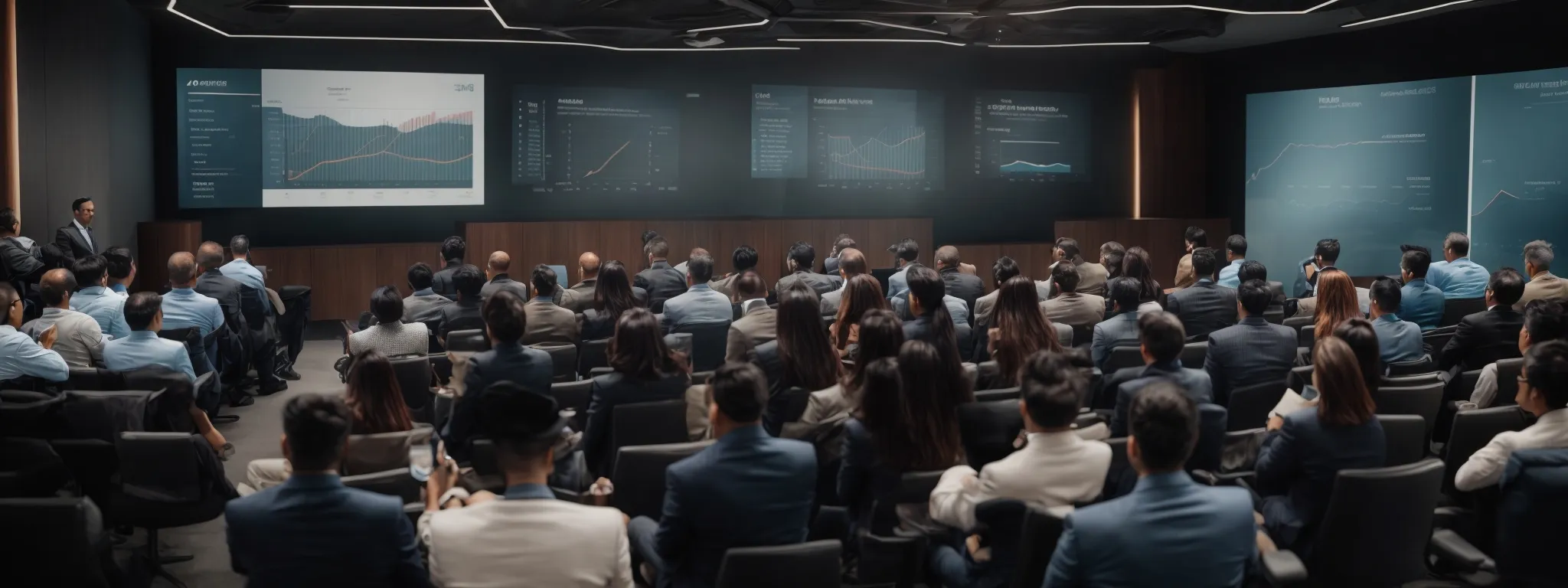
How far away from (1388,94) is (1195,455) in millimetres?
9724

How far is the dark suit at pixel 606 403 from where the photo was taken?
480 centimetres

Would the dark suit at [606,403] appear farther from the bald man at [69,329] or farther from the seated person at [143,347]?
the bald man at [69,329]

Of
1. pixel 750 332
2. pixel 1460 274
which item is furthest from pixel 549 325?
pixel 1460 274

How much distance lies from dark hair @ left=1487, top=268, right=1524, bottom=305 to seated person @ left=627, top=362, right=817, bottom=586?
477 cm

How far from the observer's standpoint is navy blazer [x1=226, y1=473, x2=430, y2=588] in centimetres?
297

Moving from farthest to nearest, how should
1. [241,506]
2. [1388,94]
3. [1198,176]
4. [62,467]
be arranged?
[1198,176] → [1388,94] → [62,467] → [241,506]

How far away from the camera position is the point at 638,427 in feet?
15.6

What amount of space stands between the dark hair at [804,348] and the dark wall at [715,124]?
836 centimetres

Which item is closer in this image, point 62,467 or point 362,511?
point 362,511

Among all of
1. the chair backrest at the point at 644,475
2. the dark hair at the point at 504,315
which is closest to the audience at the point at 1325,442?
the chair backrest at the point at 644,475

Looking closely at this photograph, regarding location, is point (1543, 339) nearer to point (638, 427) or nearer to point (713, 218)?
point (638, 427)

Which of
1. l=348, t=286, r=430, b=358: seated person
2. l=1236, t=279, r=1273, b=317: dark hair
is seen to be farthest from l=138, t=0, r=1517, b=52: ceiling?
l=1236, t=279, r=1273, b=317: dark hair

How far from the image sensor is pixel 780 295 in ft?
18.9

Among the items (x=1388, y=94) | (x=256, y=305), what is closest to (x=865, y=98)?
(x=1388, y=94)
